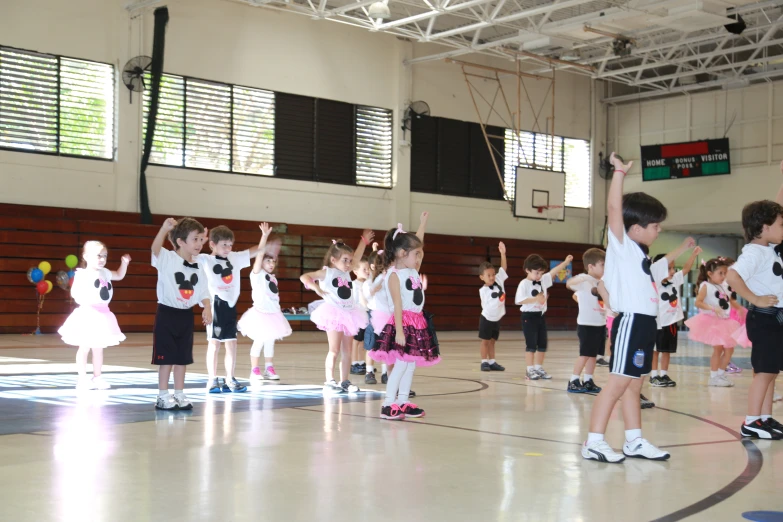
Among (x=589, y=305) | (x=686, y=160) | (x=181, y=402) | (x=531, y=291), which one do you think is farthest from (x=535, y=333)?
(x=686, y=160)

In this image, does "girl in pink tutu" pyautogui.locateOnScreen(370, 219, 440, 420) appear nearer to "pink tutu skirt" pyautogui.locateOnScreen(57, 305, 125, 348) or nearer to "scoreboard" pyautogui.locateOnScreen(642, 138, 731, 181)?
"pink tutu skirt" pyautogui.locateOnScreen(57, 305, 125, 348)

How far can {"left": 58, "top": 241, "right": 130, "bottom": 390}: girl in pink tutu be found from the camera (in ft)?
27.6

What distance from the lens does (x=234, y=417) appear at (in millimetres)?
6473

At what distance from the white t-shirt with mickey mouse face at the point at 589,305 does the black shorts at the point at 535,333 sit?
64.0 inches

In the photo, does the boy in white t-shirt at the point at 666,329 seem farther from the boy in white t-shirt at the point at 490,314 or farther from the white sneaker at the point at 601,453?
the white sneaker at the point at 601,453

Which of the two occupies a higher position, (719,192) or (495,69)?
(495,69)

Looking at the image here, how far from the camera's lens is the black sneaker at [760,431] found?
5844 millimetres

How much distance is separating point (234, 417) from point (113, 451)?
1.57 meters

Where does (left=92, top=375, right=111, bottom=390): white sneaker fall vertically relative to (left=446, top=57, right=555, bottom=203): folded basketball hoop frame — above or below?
below

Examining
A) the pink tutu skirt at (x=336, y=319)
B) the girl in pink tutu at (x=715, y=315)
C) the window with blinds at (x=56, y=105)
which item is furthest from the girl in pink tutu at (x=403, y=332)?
the window with blinds at (x=56, y=105)

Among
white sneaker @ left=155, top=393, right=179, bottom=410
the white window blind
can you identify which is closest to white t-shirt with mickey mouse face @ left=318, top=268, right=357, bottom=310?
white sneaker @ left=155, top=393, right=179, bottom=410

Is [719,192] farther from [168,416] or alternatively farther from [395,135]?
[168,416]

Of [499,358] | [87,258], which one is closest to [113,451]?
[87,258]

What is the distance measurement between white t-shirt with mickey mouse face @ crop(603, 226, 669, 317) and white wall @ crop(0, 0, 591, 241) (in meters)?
14.9
